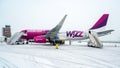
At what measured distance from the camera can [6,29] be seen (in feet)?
186

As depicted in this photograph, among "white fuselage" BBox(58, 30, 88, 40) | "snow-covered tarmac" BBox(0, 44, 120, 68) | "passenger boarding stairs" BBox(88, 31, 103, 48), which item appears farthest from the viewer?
"white fuselage" BBox(58, 30, 88, 40)

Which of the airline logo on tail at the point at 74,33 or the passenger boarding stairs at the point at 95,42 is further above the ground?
the airline logo on tail at the point at 74,33

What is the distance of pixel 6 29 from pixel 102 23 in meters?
32.6

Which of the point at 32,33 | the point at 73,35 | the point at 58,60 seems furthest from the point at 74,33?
the point at 58,60

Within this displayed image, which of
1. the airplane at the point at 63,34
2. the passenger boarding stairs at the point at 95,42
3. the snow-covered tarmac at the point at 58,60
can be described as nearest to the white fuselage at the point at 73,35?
the airplane at the point at 63,34

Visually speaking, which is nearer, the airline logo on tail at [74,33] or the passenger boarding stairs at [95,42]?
the passenger boarding stairs at [95,42]

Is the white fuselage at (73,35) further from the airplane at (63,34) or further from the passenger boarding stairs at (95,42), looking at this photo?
the passenger boarding stairs at (95,42)

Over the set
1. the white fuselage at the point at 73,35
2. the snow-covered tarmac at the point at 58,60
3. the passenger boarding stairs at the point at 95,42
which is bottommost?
the snow-covered tarmac at the point at 58,60

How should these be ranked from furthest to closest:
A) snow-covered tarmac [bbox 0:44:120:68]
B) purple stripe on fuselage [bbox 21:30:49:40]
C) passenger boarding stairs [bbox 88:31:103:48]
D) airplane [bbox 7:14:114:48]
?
purple stripe on fuselage [bbox 21:30:49:40] < airplane [bbox 7:14:114:48] < passenger boarding stairs [bbox 88:31:103:48] < snow-covered tarmac [bbox 0:44:120:68]

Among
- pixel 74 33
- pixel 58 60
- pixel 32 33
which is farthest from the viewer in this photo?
pixel 32 33

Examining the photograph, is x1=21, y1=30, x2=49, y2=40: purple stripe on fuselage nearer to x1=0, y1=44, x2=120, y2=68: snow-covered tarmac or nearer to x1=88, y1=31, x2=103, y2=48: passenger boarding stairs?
x1=88, y1=31, x2=103, y2=48: passenger boarding stairs

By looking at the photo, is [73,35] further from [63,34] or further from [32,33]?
[32,33]

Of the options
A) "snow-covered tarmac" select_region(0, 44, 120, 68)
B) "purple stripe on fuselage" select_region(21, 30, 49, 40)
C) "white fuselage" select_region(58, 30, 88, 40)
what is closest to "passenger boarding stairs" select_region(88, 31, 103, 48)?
"white fuselage" select_region(58, 30, 88, 40)

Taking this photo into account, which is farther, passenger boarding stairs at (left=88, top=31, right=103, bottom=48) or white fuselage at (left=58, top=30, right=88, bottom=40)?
white fuselage at (left=58, top=30, right=88, bottom=40)
